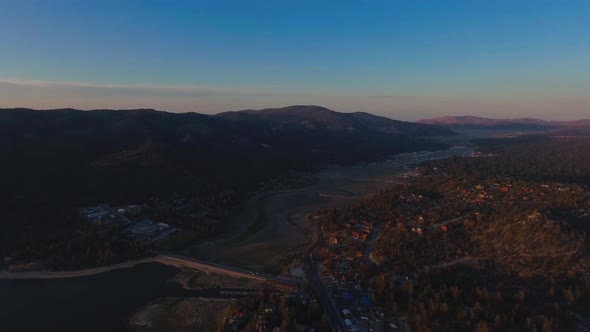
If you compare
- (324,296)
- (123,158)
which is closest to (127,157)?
(123,158)

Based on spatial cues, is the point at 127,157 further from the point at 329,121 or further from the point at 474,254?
the point at 329,121

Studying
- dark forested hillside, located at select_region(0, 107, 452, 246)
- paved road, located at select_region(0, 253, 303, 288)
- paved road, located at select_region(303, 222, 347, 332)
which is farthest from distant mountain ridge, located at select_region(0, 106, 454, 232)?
paved road, located at select_region(303, 222, 347, 332)

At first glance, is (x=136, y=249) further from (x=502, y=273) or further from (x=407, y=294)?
(x=502, y=273)

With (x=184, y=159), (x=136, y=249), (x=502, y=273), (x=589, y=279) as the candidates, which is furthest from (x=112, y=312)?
(x=184, y=159)

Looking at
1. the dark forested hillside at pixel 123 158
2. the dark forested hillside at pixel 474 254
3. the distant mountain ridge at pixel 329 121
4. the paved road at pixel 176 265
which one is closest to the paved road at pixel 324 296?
the paved road at pixel 176 265

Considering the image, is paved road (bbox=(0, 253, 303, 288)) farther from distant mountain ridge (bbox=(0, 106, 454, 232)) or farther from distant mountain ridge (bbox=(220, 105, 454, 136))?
distant mountain ridge (bbox=(220, 105, 454, 136))

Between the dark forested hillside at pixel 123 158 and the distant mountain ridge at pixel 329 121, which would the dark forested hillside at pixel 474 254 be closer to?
the dark forested hillside at pixel 123 158
